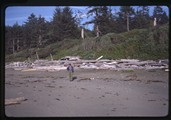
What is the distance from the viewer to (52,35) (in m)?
4.92

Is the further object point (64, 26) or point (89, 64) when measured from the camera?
point (89, 64)

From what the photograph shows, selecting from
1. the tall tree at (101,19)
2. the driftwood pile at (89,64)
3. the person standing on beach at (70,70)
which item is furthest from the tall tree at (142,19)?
the person standing on beach at (70,70)

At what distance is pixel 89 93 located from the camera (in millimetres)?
4812

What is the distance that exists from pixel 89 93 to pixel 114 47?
1.19 m

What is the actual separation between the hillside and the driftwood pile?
3.8 inches

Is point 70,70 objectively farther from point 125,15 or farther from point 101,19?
point 125,15

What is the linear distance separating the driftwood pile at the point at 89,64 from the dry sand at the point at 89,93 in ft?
0.34

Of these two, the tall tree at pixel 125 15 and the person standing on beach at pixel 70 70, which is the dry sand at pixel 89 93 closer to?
the person standing on beach at pixel 70 70

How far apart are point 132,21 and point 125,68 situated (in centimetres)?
94

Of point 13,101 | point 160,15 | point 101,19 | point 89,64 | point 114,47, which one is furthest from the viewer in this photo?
Answer: point 114,47

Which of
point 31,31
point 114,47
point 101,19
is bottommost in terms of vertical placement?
point 114,47

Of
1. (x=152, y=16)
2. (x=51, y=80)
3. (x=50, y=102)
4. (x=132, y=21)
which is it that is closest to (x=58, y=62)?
(x=51, y=80)

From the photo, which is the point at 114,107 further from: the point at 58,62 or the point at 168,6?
the point at 168,6

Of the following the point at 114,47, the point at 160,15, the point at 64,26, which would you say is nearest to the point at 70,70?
the point at 64,26
